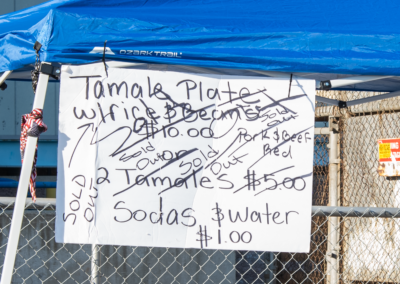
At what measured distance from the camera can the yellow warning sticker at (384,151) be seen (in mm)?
3525

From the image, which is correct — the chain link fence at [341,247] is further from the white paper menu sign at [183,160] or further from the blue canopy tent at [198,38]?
the blue canopy tent at [198,38]

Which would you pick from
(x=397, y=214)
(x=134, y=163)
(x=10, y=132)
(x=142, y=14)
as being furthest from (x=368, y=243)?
(x=10, y=132)

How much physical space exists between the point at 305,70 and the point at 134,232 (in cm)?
117

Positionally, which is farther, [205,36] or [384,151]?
[384,151]

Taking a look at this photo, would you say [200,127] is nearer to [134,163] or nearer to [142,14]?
[134,163]

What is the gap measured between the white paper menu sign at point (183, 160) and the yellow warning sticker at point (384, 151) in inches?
70.3

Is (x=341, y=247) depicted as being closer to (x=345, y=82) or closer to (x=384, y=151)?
(x=384, y=151)

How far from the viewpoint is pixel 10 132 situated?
6.52 meters

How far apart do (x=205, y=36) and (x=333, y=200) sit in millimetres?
2270

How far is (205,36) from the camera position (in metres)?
1.89

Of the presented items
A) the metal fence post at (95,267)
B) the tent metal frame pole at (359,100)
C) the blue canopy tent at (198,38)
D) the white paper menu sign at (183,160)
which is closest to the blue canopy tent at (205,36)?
the blue canopy tent at (198,38)

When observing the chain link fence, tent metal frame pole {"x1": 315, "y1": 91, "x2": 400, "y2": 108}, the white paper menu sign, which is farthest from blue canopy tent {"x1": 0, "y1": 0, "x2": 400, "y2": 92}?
the chain link fence

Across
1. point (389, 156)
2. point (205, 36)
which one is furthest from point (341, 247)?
point (205, 36)

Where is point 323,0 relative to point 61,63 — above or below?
above
